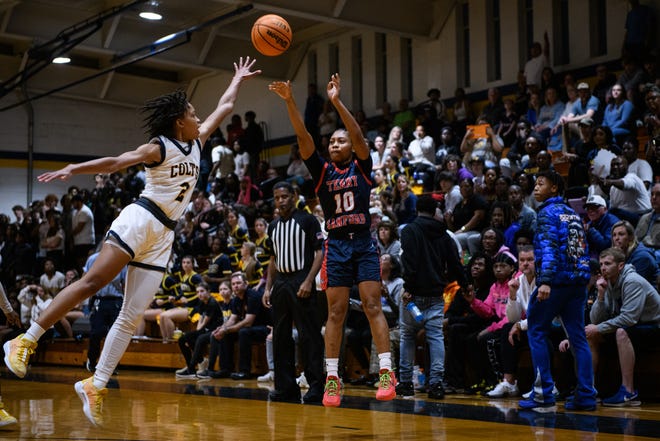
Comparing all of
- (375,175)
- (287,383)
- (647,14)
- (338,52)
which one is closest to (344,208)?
(287,383)

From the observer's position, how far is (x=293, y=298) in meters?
8.23

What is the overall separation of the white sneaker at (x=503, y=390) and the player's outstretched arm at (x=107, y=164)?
13.9ft

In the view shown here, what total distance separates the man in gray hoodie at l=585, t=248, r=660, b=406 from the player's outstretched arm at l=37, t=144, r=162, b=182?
4269 millimetres

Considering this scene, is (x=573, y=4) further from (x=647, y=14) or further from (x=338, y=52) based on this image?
(x=338, y=52)

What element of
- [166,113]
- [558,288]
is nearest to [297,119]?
[166,113]

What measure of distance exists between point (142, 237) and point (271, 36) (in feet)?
7.88

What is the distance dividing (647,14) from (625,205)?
17.4ft

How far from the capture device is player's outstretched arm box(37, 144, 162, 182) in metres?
4.99

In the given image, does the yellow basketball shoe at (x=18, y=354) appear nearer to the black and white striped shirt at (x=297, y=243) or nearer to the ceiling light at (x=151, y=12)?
the black and white striped shirt at (x=297, y=243)

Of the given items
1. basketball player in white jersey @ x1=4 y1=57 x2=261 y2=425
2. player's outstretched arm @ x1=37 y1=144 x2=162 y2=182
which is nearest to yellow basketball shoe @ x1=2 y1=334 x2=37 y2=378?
basketball player in white jersey @ x1=4 y1=57 x2=261 y2=425

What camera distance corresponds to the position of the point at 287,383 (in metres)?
8.16

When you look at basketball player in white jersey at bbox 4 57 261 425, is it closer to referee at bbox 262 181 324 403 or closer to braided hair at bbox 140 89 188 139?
braided hair at bbox 140 89 188 139

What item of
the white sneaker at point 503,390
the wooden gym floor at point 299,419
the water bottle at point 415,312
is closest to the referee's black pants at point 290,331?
the wooden gym floor at point 299,419

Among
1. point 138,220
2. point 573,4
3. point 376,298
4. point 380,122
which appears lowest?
point 376,298
